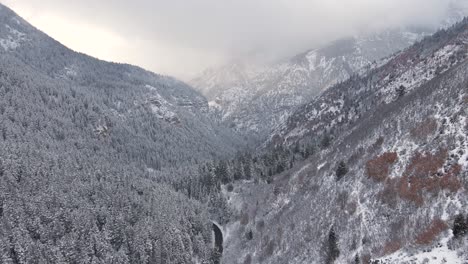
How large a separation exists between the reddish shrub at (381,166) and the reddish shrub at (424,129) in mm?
5859

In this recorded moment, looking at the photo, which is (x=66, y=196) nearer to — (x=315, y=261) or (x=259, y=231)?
(x=259, y=231)

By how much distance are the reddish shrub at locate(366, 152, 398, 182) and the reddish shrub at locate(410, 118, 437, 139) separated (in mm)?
5859

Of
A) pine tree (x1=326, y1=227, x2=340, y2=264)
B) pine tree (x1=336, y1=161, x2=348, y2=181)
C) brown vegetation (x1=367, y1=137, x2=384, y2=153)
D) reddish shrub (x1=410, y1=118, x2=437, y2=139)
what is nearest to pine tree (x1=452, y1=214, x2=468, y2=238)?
pine tree (x1=326, y1=227, x2=340, y2=264)

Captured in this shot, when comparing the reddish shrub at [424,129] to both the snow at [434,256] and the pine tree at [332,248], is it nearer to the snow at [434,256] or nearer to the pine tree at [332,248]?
the pine tree at [332,248]

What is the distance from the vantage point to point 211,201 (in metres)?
176

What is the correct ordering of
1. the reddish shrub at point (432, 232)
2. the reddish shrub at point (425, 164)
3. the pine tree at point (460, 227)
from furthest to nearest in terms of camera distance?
1. the reddish shrub at point (425, 164)
2. the reddish shrub at point (432, 232)
3. the pine tree at point (460, 227)

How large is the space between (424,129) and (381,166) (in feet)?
37.7

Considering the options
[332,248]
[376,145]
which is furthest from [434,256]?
Answer: [376,145]

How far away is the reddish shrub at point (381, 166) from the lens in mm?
92375

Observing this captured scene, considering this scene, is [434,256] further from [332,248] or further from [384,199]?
[332,248]

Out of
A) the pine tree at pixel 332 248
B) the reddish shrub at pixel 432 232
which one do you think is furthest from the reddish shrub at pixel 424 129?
the pine tree at pixel 332 248

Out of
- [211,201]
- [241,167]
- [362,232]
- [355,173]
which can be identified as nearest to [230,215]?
[211,201]

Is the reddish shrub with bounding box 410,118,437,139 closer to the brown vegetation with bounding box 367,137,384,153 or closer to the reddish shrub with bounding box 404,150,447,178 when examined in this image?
the reddish shrub with bounding box 404,150,447,178

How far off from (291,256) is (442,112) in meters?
44.6
